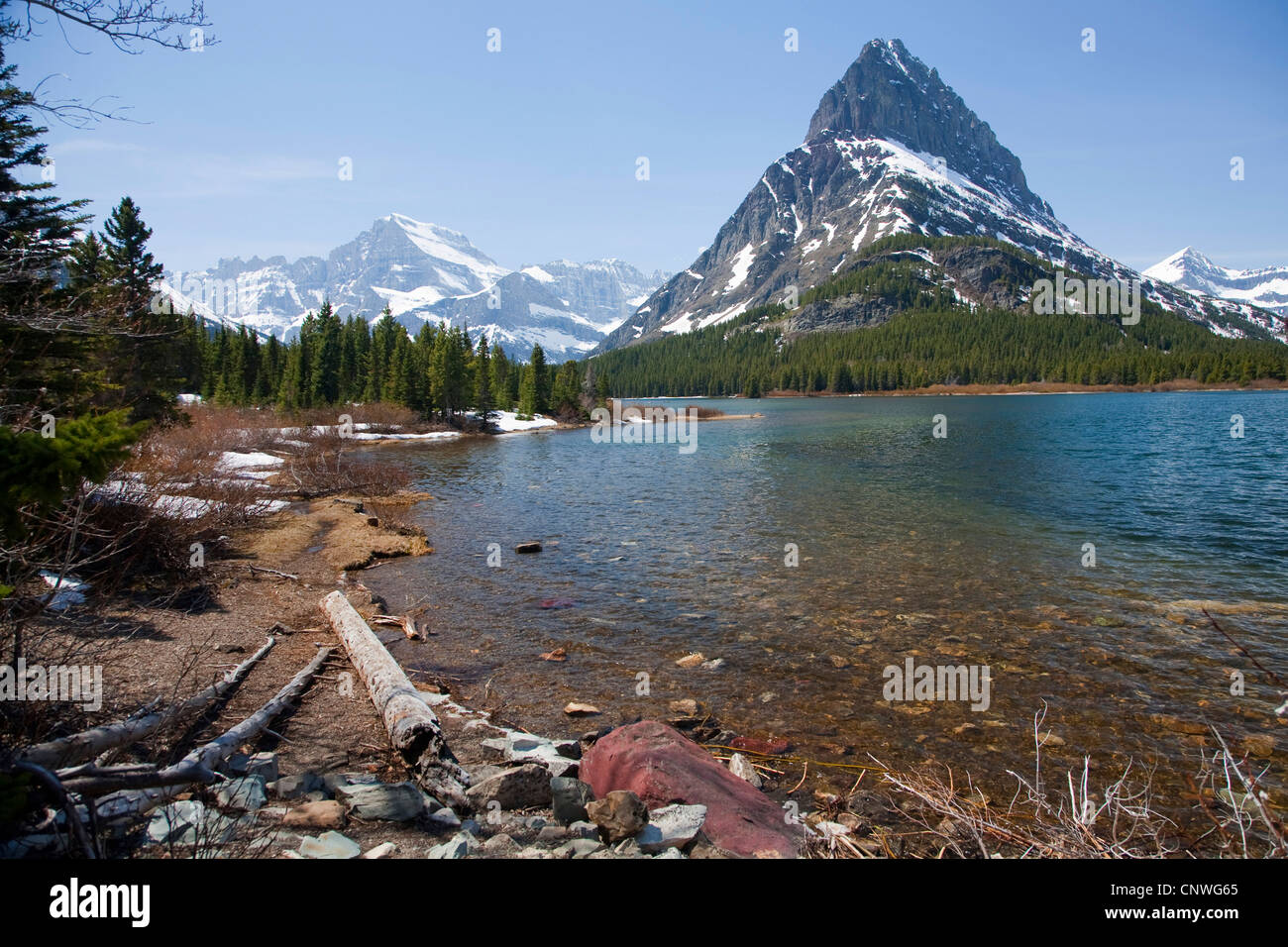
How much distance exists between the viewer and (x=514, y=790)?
6469 mm

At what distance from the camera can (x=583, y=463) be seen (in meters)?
49.6

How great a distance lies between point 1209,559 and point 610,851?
2092cm

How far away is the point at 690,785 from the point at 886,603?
32.5 ft

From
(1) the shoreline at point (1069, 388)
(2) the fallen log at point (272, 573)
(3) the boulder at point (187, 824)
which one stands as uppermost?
(1) the shoreline at point (1069, 388)

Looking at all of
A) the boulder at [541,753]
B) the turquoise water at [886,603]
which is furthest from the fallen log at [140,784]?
the turquoise water at [886,603]

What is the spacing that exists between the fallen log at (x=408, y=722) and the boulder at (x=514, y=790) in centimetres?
15

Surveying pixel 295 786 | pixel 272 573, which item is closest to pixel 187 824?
pixel 295 786

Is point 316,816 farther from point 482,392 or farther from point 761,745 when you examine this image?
point 482,392

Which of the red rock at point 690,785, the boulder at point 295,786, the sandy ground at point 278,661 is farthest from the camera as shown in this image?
the sandy ground at point 278,661

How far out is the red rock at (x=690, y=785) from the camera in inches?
241

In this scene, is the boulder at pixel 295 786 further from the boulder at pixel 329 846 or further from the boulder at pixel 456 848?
the boulder at pixel 456 848

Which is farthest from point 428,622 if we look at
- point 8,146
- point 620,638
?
point 8,146

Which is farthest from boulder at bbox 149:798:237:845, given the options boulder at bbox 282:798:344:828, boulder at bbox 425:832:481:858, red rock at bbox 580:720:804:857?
red rock at bbox 580:720:804:857
